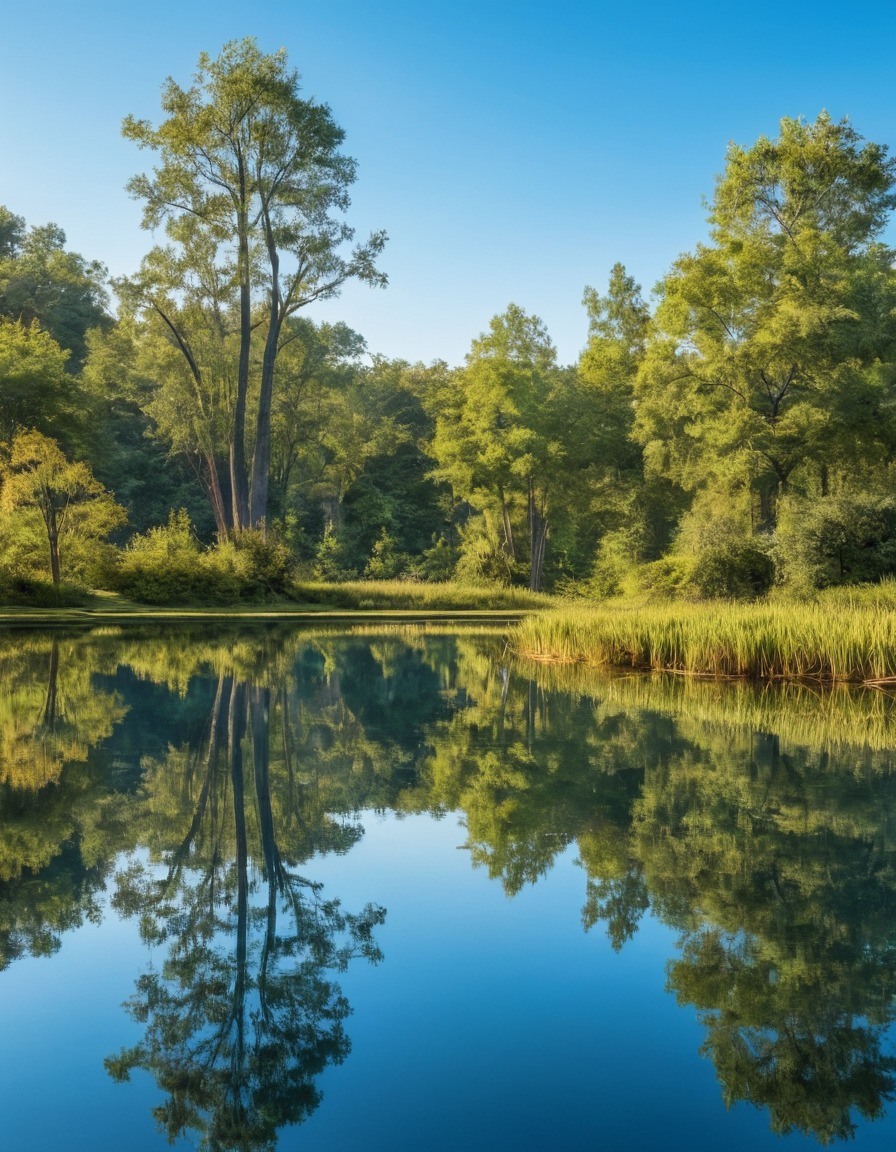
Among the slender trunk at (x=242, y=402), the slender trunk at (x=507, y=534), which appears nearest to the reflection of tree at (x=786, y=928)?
the slender trunk at (x=242, y=402)

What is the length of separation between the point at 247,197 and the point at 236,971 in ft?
99.0

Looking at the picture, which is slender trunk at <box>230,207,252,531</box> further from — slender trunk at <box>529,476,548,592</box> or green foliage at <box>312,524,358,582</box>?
slender trunk at <box>529,476,548,592</box>

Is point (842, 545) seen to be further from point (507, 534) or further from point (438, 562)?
point (438, 562)

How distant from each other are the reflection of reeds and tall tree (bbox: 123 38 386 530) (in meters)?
19.0

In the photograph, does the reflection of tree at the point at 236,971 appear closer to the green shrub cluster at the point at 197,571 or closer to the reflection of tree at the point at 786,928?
the reflection of tree at the point at 786,928

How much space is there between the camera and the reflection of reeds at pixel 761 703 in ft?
28.1

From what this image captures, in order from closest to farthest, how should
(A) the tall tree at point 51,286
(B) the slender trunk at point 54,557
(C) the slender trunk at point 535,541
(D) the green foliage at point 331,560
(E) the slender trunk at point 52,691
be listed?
(E) the slender trunk at point 52,691
(B) the slender trunk at point 54,557
(D) the green foliage at point 331,560
(C) the slender trunk at point 535,541
(A) the tall tree at point 51,286

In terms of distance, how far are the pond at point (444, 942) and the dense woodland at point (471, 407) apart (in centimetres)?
1542

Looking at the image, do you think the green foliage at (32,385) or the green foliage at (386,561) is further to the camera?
the green foliage at (386,561)

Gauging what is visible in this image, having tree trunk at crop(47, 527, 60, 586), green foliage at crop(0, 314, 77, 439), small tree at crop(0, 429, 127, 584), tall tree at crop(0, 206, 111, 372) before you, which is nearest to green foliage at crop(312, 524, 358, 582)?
small tree at crop(0, 429, 127, 584)

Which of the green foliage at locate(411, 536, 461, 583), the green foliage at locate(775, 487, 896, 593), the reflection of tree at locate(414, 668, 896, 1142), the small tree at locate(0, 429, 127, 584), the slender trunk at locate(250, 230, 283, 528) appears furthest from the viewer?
the green foliage at locate(411, 536, 461, 583)

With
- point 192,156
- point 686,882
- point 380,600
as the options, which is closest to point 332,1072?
point 686,882

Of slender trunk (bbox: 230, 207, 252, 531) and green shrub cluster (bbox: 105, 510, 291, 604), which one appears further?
slender trunk (bbox: 230, 207, 252, 531)

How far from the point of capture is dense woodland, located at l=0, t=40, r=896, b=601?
26.6 meters
